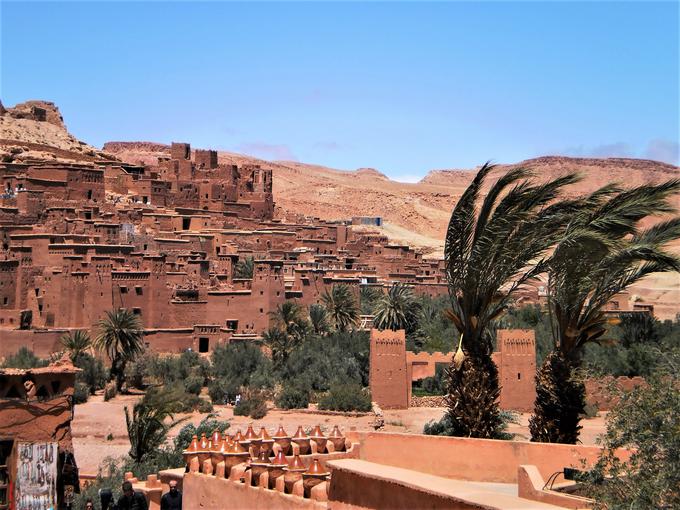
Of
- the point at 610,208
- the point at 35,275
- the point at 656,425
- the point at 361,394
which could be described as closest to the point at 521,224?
the point at 610,208

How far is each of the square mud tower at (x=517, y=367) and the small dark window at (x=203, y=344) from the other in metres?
12.8

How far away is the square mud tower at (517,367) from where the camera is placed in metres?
29.6

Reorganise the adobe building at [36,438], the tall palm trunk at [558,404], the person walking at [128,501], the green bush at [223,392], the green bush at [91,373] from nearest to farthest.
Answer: the person walking at [128,501] < the adobe building at [36,438] < the tall palm trunk at [558,404] < the green bush at [223,392] < the green bush at [91,373]

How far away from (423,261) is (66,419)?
4094 centimetres

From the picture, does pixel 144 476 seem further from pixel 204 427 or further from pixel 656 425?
pixel 656 425

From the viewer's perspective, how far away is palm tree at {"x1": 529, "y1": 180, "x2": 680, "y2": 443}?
42.5 feet

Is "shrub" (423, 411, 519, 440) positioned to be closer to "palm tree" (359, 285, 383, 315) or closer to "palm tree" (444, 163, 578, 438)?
"palm tree" (444, 163, 578, 438)

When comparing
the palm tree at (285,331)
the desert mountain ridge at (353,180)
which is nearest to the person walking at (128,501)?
the desert mountain ridge at (353,180)

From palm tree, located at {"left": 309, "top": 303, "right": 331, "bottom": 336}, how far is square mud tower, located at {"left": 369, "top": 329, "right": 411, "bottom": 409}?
343 inches

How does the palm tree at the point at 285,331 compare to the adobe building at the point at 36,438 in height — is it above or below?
above

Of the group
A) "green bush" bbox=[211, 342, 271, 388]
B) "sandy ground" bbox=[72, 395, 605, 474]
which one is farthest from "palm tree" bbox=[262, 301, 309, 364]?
"sandy ground" bbox=[72, 395, 605, 474]

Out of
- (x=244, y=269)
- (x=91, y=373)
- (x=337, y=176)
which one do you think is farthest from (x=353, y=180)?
(x=91, y=373)

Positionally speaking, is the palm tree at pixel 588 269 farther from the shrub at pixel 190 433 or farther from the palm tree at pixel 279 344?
the palm tree at pixel 279 344

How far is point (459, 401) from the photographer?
43.7ft
